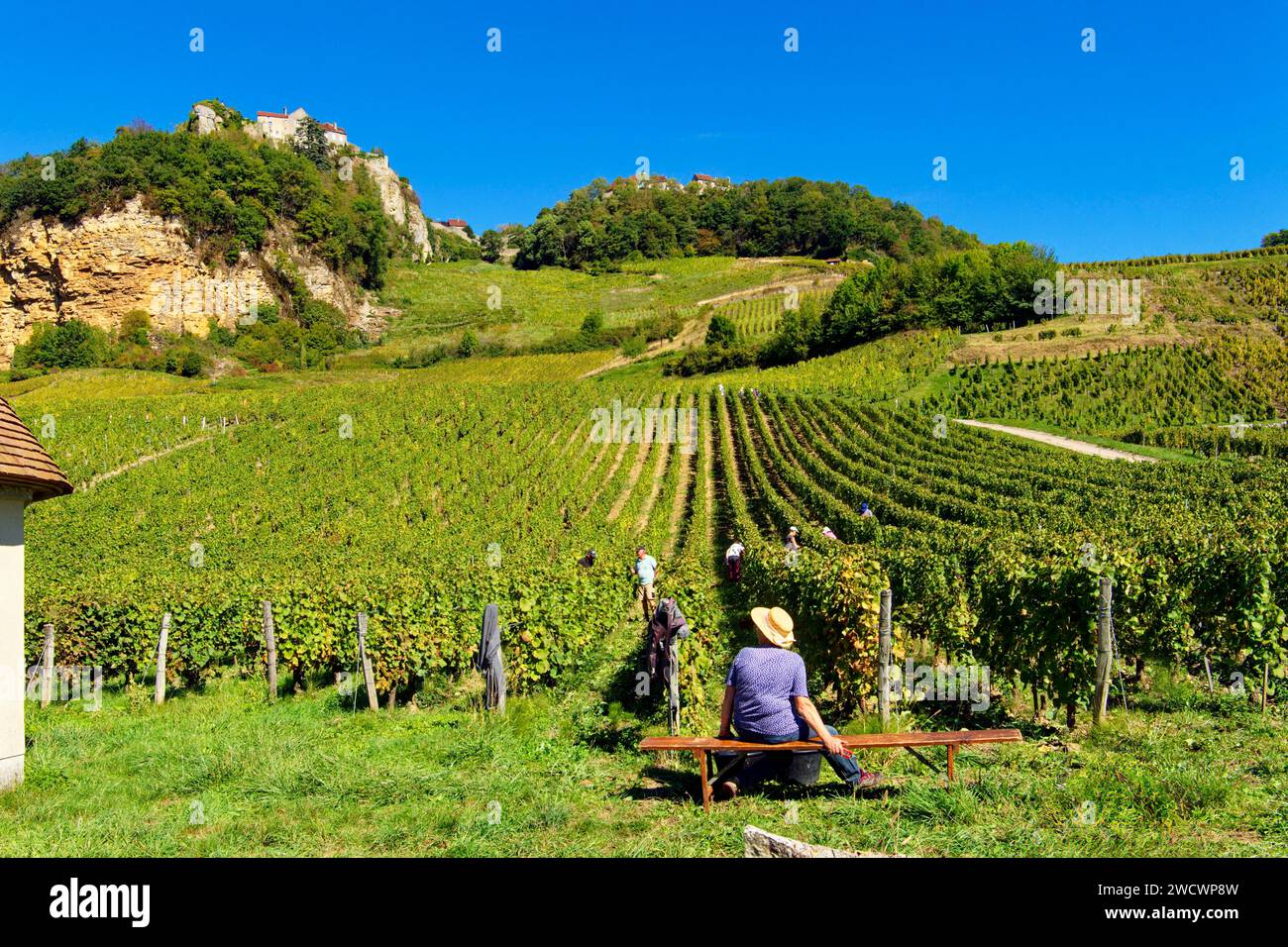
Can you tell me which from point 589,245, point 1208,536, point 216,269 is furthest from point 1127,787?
point 589,245

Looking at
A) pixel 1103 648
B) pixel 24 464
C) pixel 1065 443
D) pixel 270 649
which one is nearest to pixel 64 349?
pixel 270 649

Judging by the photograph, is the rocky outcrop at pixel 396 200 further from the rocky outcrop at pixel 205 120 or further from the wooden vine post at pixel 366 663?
the wooden vine post at pixel 366 663

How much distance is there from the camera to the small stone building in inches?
291

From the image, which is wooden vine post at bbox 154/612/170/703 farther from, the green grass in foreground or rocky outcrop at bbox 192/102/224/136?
rocky outcrop at bbox 192/102/224/136

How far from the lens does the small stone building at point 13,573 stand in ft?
24.2

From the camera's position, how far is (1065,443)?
37156 mm

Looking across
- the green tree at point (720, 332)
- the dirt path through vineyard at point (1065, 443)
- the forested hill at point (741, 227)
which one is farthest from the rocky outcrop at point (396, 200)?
the dirt path through vineyard at point (1065, 443)

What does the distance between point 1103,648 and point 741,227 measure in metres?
140

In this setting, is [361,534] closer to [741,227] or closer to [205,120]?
[205,120]

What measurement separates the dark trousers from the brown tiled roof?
263 inches

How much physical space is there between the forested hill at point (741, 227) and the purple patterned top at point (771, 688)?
130029 mm

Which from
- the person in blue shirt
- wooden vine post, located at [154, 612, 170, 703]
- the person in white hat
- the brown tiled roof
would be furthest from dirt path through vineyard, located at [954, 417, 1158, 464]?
the brown tiled roof

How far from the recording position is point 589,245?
133 metres

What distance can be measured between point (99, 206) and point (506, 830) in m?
101
